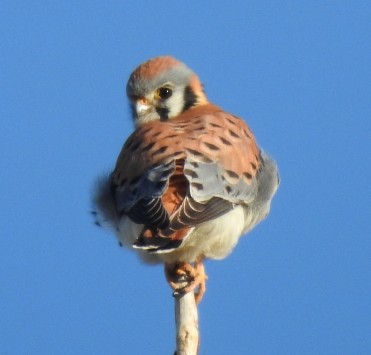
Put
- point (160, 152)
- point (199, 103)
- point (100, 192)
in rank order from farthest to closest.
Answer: point (199, 103), point (100, 192), point (160, 152)

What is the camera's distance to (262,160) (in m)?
7.27

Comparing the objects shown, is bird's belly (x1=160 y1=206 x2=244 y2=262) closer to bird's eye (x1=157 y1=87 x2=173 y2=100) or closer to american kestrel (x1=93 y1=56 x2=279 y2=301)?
american kestrel (x1=93 y1=56 x2=279 y2=301)

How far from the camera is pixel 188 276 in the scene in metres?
6.60

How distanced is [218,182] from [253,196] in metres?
0.41

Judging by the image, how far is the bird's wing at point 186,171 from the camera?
622cm

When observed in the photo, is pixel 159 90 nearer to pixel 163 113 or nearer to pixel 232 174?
pixel 163 113

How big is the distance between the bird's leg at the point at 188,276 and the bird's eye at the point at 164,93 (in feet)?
3.97

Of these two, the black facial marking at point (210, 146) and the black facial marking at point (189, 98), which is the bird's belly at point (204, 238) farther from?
the black facial marking at point (189, 98)

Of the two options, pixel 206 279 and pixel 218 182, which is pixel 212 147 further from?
pixel 206 279

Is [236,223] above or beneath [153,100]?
beneath

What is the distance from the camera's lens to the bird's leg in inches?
254

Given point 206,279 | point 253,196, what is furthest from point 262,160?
point 206,279

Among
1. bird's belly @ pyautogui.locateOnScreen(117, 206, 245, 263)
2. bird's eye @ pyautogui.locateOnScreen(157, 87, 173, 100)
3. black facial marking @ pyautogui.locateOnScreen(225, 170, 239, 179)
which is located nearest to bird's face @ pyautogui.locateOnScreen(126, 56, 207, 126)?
bird's eye @ pyautogui.locateOnScreen(157, 87, 173, 100)

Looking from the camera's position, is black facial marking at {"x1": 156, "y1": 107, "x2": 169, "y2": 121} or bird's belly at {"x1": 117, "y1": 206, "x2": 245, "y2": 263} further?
black facial marking at {"x1": 156, "y1": 107, "x2": 169, "y2": 121}
